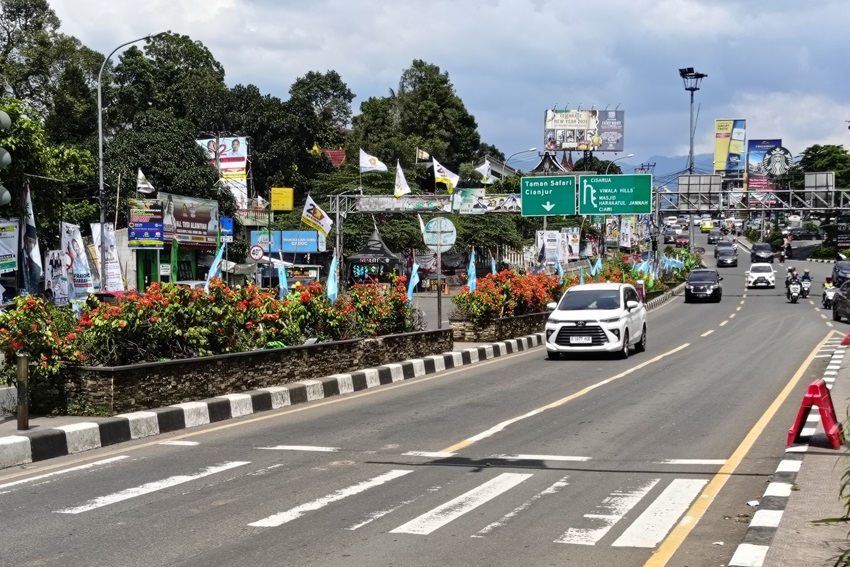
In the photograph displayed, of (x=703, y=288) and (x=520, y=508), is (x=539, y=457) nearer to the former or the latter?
(x=520, y=508)

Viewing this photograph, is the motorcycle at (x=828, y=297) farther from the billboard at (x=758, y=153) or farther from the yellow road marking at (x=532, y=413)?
the billboard at (x=758, y=153)

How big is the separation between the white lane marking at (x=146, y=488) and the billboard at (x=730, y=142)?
4909 inches

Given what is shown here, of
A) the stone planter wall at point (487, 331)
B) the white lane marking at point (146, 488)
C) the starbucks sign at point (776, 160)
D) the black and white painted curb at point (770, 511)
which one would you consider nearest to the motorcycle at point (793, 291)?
the stone planter wall at point (487, 331)

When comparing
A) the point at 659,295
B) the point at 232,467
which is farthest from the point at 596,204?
the point at 232,467

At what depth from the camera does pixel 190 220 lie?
175 feet

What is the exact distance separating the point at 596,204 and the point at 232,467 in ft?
122

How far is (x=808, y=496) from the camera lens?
725 centimetres

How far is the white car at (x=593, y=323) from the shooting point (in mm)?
21406

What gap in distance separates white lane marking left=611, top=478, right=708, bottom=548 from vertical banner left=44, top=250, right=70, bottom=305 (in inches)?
944

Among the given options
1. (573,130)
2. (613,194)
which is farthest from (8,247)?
(573,130)

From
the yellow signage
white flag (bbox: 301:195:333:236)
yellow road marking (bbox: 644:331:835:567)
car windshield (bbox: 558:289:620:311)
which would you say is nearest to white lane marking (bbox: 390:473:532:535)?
yellow road marking (bbox: 644:331:835:567)

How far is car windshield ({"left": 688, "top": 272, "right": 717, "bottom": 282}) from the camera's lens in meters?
53.3

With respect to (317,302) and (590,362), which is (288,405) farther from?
(590,362)

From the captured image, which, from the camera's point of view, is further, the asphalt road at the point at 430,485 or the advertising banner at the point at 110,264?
the advertising banner at the point at 110,264
